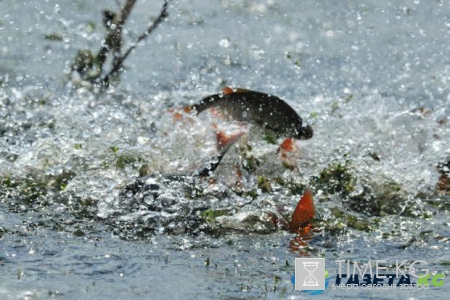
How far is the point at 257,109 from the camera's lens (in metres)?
4.15

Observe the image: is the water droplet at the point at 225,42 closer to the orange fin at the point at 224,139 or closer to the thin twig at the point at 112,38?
the thin twig at the point at 112,38

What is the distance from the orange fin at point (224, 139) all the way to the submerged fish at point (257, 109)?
3.9 inches

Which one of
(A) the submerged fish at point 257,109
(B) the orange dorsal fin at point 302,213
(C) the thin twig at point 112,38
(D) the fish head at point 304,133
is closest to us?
(B) the orange dorsal fin at point 302,213

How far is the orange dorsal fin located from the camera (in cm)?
335

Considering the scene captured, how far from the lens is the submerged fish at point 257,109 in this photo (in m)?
4.13

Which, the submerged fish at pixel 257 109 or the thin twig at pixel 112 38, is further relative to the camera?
the thin twig at pixel 112 38

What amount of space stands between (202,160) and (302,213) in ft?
2.66

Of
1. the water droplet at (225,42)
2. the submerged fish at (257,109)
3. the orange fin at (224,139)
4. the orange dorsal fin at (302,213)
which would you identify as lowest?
the orange dorsal fin at (302,213)

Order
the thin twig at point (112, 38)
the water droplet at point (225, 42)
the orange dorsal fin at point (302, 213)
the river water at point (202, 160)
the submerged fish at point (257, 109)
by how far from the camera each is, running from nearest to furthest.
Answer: the river water at point (202, 160) < the orange dorsal fin at point (302, 213) < the submerged fish at point (257, 109) < the thin twig at point (112, 38) < the water droplet at point (225, 42)

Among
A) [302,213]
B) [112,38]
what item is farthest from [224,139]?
[112,38]

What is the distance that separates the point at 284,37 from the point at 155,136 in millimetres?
4241

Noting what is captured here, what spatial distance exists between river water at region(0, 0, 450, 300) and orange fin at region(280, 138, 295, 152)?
0.06m

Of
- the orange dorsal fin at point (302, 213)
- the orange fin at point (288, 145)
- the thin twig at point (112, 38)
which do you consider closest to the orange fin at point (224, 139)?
the orange fin at point (288, 145)

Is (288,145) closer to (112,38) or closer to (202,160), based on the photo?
(202,160)
